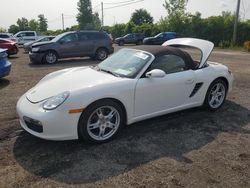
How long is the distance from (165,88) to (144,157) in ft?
4.51

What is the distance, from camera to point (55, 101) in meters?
4.15

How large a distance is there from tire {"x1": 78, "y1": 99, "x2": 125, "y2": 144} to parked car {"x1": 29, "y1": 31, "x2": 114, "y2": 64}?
412 inches

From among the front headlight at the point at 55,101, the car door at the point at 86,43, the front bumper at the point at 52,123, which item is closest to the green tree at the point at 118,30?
the car door at the point at 86,43

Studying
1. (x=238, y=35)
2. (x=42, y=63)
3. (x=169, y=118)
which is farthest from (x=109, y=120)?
(x=238, y=35)

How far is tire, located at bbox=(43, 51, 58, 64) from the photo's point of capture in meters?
14.2

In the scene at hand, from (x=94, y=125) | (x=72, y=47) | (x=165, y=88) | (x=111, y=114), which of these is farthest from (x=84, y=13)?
(x=94, y=125)

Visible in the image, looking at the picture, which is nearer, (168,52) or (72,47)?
(168,52)

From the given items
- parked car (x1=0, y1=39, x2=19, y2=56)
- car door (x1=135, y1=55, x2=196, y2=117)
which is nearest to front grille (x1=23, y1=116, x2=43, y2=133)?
car door (x1=135, y1=55, x2=196, y2=117)

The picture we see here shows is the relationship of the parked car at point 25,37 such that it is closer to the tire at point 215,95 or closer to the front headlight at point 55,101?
the tire at point 215,95

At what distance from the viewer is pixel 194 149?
4324 millimetres

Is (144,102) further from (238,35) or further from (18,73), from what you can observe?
(238,35)

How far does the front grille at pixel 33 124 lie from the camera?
410 centimetres

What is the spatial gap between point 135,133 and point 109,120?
575 millimetres

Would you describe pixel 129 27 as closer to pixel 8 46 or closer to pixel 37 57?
pixel 8 46
